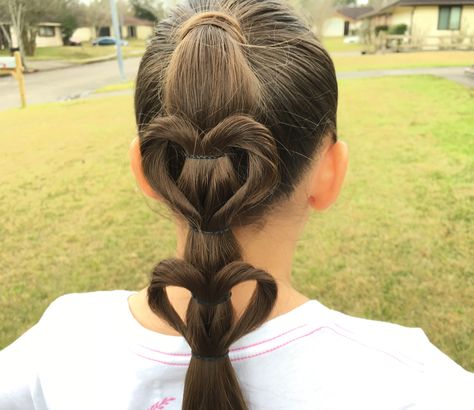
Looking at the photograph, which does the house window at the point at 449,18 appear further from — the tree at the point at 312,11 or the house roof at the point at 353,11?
the tree at the point at 312,11

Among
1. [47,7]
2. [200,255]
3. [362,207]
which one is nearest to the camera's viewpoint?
[200,255]

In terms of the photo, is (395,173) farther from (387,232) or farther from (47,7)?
(47,7)

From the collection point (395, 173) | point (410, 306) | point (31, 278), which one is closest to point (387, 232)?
point (410, 306)

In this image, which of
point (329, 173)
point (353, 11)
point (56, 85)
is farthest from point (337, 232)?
point (353, 11)

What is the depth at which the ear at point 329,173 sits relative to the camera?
1039 millimetres

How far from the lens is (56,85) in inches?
748

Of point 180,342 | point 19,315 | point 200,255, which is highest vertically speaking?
point 200,255

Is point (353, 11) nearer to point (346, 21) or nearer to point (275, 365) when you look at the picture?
point (346, 21)

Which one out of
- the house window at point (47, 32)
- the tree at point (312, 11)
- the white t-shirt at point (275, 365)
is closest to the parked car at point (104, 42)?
the house window at point (47, 32)

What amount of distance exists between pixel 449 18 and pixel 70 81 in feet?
65.6

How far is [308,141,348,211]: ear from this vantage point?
3.41 ft

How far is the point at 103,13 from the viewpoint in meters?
47.4

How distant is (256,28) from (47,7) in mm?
30750

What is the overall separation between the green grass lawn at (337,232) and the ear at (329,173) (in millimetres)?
1632
